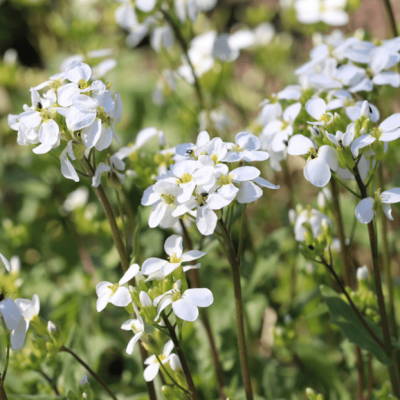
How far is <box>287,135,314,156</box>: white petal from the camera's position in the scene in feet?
4.02

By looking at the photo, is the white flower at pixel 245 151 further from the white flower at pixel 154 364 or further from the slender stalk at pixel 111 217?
the white flower at pixel 154 364

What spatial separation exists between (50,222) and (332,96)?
225 cm

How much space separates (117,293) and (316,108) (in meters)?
0.75

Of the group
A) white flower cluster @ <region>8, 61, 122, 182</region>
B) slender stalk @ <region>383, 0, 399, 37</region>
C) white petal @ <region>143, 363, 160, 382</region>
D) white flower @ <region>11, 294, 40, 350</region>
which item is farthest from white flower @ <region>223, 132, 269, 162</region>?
slender stalk @ <region>383, 0, 399, 37</region>

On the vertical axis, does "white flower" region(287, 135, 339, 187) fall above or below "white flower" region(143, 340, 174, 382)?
above

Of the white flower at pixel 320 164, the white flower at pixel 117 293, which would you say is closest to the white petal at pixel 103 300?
the white flower at pixel 117 293

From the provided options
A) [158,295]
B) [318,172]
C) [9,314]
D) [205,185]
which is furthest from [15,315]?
[318,172]

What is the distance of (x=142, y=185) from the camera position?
166cm

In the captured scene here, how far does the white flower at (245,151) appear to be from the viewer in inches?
47.3

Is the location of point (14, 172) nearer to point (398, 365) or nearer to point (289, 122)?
point (289, 122)

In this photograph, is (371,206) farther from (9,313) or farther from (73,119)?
(9,313)

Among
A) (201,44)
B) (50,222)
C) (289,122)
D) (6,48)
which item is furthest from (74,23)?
(6,48)

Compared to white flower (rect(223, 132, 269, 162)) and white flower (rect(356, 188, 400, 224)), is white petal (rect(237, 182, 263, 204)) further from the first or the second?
white flower (rect(356, 188, 400, 224))

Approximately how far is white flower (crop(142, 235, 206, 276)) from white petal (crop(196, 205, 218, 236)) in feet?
0.26
